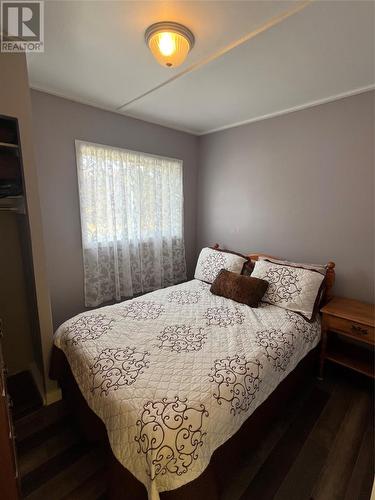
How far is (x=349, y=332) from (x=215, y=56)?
7.47 ft

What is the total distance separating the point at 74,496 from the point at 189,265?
105 inches

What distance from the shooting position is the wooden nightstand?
6.27 feet

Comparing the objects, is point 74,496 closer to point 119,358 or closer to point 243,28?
point 119,358

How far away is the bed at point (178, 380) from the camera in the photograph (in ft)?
3.43

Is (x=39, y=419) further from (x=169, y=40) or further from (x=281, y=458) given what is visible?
(x=169, y=40)

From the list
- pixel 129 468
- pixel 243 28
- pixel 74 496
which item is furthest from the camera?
pixel 243 28

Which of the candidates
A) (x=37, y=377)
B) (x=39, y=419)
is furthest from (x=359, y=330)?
(x=37, y=377)

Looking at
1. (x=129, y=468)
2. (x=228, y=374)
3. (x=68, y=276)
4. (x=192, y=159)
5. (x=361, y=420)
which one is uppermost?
(x=192, y=159)

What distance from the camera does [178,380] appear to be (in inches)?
49.9

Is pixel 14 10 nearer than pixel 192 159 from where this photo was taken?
Yes

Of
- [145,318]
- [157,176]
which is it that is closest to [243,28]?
[157,176]

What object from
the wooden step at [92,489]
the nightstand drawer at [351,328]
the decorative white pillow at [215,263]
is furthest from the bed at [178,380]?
the decorative white pillow at [215,263]

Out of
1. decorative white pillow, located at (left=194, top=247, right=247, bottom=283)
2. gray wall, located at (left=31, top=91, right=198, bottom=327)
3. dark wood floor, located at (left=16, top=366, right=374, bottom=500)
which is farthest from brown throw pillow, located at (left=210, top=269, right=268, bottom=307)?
gray wall, located at (left=31, top=91, right=198, bottom=327)

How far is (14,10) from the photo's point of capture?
1.32 metres
